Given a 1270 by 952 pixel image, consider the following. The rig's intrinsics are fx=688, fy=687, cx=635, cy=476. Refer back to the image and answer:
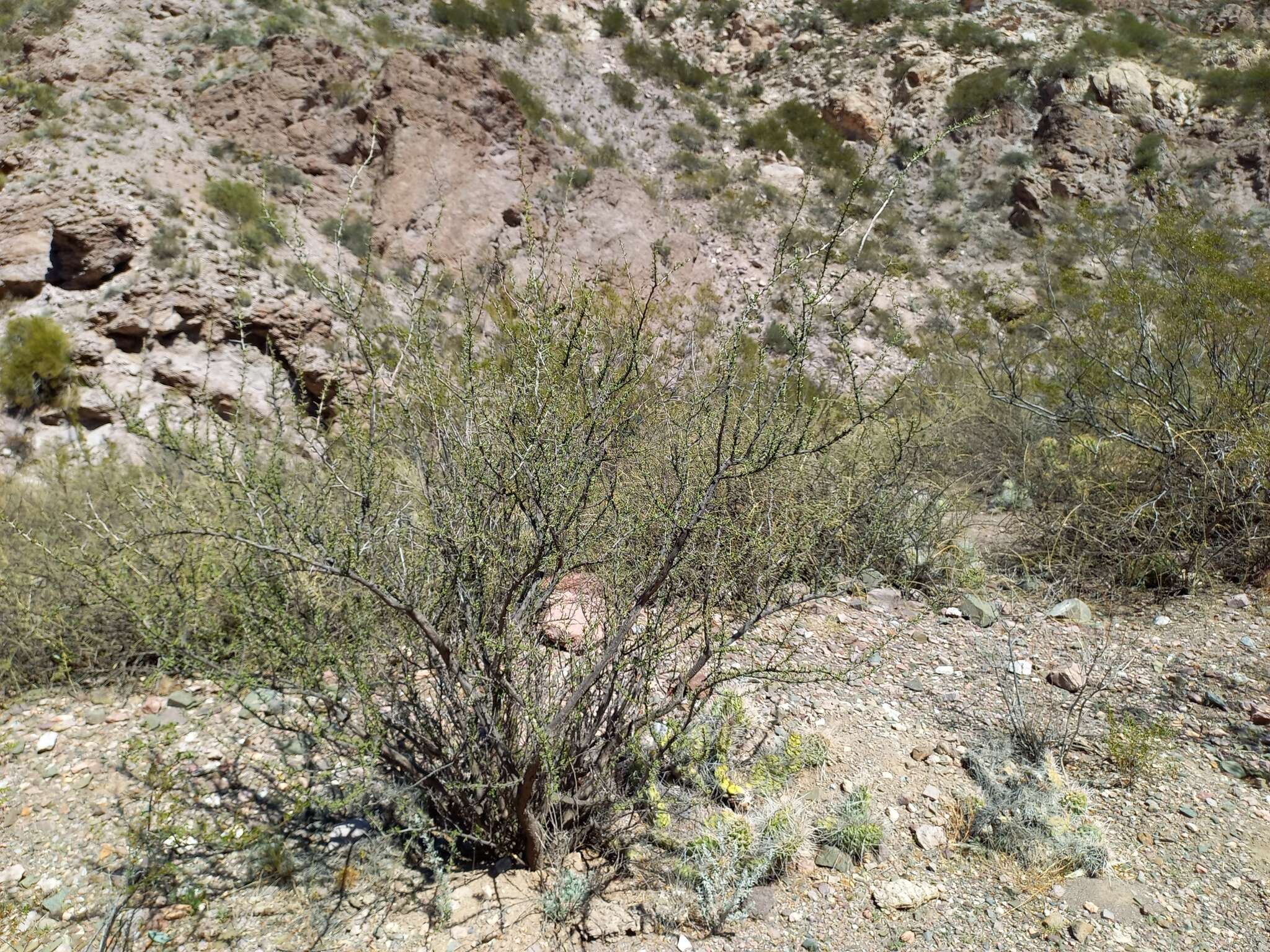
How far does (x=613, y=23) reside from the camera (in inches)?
680

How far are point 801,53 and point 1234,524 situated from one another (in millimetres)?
18493

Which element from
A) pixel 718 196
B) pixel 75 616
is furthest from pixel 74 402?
pixel 718 196

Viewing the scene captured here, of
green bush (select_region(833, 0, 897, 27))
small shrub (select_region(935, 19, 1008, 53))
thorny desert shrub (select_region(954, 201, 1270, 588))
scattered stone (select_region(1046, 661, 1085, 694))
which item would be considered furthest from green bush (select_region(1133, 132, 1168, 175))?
scattered stone (select_region(1046, 661, 1085, 694))

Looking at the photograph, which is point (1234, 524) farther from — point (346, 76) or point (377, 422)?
point (346, 76)

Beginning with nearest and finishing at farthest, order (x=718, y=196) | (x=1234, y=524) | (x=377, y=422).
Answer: (x=377, y=422) < (x=1234, y=524) < (x=718, y=196)

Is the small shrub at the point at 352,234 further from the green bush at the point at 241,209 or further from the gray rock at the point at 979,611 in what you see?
the gray rock at the point at 979,611

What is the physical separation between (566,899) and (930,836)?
133cm

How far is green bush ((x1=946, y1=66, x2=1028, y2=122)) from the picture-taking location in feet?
53.9

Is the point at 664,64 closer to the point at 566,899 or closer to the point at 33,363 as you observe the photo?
the point at 33,363

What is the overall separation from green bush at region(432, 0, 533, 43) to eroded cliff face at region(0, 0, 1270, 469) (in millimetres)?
235

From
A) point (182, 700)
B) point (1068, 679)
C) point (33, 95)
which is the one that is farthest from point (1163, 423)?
point (33, 95)

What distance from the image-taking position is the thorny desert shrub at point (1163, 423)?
420cm

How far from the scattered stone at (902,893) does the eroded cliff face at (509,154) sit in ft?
6.67

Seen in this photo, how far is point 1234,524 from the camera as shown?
14.1ft
